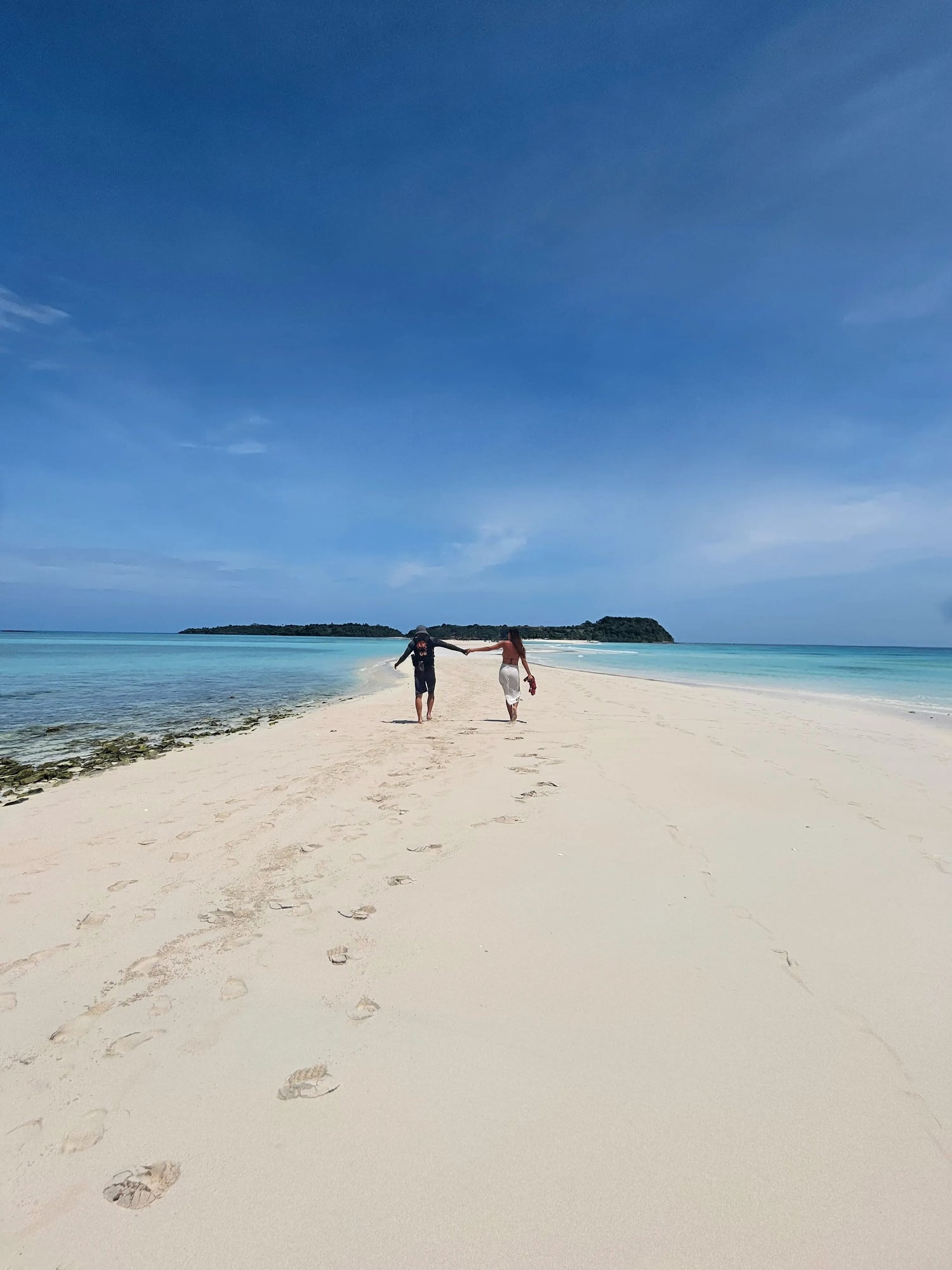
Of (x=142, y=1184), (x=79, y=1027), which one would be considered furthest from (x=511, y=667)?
(x=142, y=1184)

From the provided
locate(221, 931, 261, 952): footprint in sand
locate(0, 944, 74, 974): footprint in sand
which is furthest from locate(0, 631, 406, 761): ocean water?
locate(221, 931, 261, 952): footprint in sand

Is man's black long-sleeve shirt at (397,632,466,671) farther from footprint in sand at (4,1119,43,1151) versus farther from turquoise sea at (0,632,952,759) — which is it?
footprint in sand at (4,1119,43,1151)

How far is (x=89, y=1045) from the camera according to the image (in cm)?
293

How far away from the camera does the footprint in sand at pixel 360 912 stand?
4137 mm

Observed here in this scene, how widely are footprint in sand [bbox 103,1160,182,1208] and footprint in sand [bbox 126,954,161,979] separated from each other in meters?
1.48

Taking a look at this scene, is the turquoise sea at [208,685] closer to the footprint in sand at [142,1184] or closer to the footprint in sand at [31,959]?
the footprint in sand at [31,959]

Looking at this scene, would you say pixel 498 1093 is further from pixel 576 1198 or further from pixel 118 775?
pixel 118 775

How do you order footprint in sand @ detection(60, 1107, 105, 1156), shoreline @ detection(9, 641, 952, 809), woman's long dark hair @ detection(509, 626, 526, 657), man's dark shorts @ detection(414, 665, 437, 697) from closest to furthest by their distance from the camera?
1. footprint in sand @ detection(60, 1107, 105, 1156)
2. shoreline @ detection(9, 641, 952, 809)
3. woman's long dark hair @ detection(509, 626, 526, 657)
4. man's dark shorts @ detection(414, 665, 437, 697)

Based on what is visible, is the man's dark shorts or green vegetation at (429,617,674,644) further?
green vegetation at (429,617,674,644)

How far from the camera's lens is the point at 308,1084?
2.66 metres

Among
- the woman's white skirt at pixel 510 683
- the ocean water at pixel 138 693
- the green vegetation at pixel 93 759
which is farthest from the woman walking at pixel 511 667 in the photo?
the ocean water at pixel 138 693

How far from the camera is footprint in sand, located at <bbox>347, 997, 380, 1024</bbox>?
3.11 m

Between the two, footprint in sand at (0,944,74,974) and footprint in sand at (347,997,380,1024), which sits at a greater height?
footprint in sand at (347,997,380,1024)

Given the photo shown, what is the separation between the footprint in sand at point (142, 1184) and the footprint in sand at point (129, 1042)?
2.50 feet
